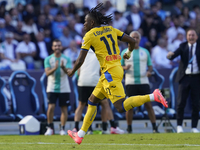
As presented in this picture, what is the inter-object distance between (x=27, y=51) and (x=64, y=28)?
2.01 m

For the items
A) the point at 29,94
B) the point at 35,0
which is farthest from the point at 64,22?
the point at 29,94

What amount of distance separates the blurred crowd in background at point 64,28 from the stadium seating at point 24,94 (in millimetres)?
1658

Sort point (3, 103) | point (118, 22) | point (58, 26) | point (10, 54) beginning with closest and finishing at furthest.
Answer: point (3, 103), point (10, 54), point (58, 26), point (118, 22)

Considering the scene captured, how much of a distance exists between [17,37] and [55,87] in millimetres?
5336

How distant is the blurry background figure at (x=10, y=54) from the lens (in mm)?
12703

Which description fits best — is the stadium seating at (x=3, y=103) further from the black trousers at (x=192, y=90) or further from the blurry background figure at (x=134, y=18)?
the blurry background figure at (x=134, y=18)

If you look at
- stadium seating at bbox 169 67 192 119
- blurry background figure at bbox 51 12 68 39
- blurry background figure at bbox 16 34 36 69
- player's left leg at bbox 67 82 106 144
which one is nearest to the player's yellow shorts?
player's left leg at bbox 67 82 106 144

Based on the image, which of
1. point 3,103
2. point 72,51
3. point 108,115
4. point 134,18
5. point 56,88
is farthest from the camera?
point 134,18

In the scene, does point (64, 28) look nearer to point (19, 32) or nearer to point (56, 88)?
point (19, 32)

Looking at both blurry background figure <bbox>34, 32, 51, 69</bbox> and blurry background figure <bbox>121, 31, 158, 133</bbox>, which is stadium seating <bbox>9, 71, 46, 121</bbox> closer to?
blurry background figure <bbox>34, 32, 51, 69</bbox>

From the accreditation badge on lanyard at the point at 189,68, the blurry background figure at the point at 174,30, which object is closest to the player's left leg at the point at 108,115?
the accreditation badge on lanyard at the point at 189,68

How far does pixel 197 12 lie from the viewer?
18.6m

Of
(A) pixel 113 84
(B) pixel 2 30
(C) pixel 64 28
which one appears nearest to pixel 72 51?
(C) pixel 64 28

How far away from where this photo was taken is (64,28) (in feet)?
48.4
